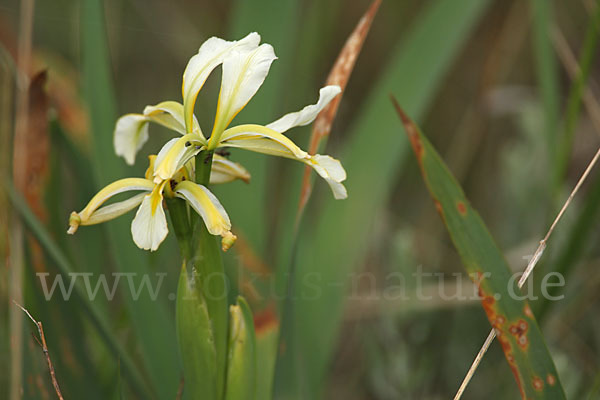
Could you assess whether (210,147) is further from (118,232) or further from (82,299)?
(118,232)

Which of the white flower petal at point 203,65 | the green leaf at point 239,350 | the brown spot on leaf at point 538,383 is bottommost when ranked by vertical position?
the brown spot on leaf at point 538,383

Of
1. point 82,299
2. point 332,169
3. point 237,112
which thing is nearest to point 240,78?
point 237,112

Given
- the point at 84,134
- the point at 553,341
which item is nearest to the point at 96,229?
the point at 84,134

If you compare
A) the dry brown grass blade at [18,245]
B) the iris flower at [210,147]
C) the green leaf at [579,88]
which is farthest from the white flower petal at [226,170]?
the green leaf at [579,88]

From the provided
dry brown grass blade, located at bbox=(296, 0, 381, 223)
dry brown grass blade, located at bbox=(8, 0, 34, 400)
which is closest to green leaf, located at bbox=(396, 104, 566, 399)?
dry brown grass blade, located at bbox=(296, 0, 381, 223)

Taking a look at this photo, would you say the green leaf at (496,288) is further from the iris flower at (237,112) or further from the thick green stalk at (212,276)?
the thick green stalk at (212,276)

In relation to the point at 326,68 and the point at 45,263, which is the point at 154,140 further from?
the point at 45,263
